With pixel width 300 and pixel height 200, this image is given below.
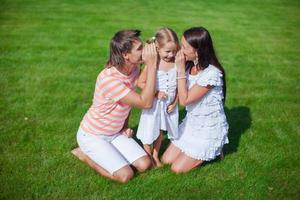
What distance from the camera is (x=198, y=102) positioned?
16.1 feet

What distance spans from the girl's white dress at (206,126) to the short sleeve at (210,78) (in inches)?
3.0

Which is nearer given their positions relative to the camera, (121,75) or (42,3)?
(121,75)

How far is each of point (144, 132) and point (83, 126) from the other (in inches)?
32.1

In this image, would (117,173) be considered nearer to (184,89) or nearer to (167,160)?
(167,160)

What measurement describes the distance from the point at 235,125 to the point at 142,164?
2102 millimetres

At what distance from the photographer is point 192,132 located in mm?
5082

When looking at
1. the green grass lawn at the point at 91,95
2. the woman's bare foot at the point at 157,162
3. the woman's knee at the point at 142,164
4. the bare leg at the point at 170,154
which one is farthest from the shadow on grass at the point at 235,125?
the woman's knee at the point at 142,164

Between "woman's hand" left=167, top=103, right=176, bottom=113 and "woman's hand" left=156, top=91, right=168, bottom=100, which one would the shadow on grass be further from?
"woman's hand" left=156, top=91, right=168, bottom=100

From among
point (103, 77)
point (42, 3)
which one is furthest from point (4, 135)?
point (42, 3)

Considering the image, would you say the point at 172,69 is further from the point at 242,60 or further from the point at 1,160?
the point at 242,60

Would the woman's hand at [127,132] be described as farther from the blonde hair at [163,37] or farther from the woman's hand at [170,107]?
the blonde hair at [163,37]

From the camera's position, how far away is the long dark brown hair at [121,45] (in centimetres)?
444

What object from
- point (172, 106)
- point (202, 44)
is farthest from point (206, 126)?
point (202, 44)

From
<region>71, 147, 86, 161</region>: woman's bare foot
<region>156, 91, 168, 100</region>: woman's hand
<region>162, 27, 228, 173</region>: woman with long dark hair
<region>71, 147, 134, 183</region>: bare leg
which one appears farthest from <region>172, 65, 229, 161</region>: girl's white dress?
<region>71, 147, 86, 161</region>: woman's bare foot
